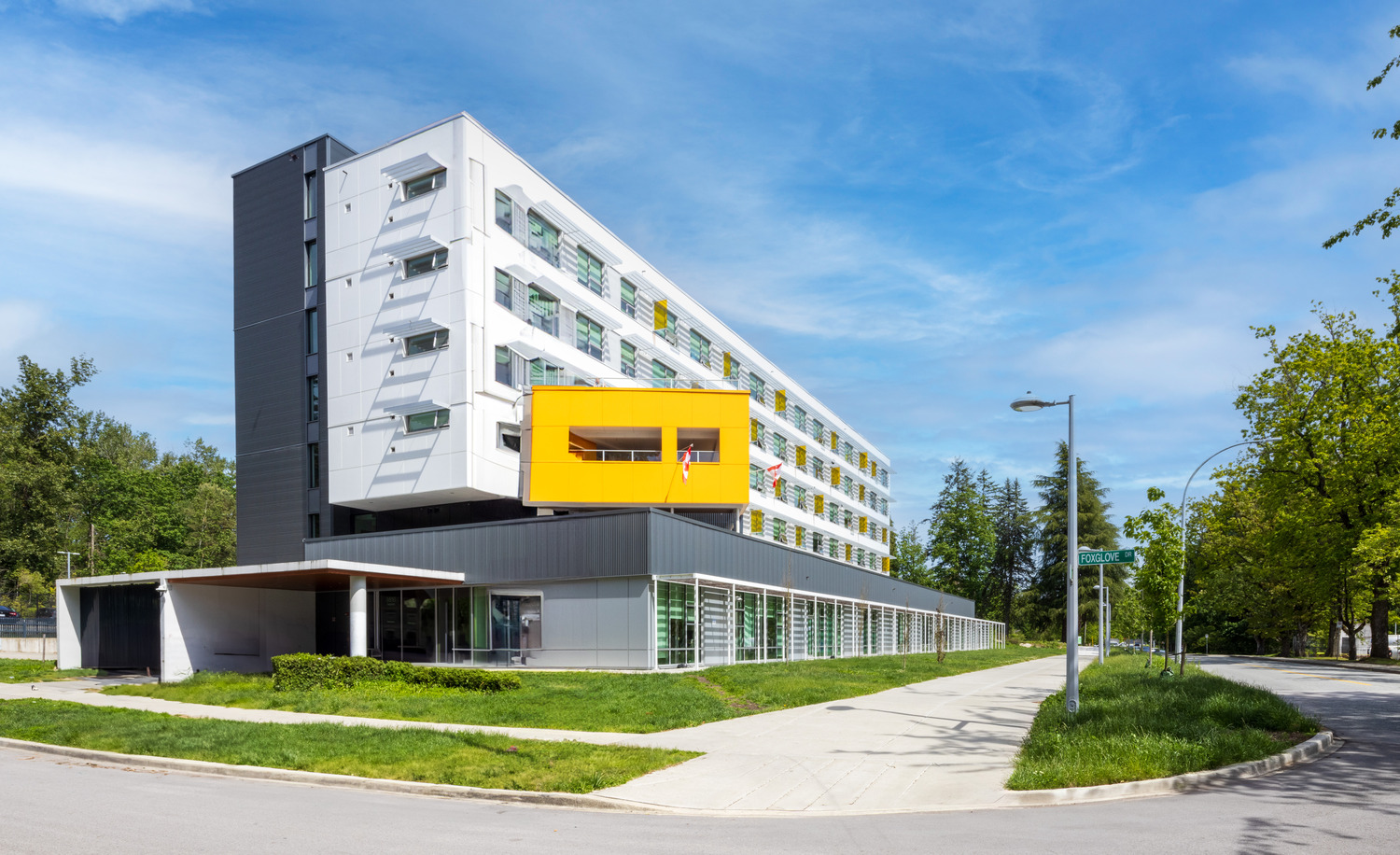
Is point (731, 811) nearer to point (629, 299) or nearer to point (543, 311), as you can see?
point (543, 311)

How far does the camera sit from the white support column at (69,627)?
32625 millimetres

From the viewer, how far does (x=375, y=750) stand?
13.3 metres

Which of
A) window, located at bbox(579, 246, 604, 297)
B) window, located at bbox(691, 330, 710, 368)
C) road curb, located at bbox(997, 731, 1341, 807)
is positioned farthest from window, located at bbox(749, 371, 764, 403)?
road curb, located at bbox(997, 731, 1341, 807)

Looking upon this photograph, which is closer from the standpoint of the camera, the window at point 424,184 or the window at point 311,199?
the window at point 424,184

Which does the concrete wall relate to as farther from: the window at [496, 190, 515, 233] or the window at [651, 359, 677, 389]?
the window at [651, 359, 677, 389]

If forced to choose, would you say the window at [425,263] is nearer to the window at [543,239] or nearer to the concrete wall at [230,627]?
the window at [543,239]

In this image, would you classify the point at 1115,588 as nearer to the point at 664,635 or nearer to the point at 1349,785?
the point at 664,635

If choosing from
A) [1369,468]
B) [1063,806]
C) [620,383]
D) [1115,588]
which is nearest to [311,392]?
[620,383]

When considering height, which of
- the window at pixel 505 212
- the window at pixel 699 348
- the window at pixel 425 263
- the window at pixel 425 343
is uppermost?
the window at pixel 505 212

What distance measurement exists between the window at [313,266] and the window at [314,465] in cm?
691

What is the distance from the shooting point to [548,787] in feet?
36.2

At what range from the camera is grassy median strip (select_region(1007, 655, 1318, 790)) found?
1111cm

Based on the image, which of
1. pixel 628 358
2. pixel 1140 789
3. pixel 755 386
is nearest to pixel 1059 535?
pixel 755 386

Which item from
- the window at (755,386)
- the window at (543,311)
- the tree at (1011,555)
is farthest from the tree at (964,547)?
the window at (543,311)
